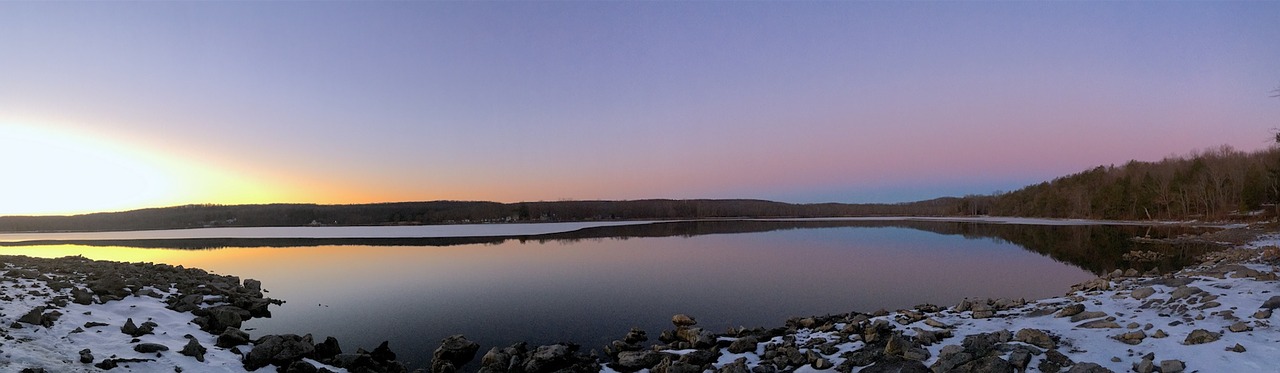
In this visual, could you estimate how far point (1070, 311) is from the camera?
7.80 m

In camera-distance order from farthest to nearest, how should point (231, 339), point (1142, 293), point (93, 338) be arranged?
point (1142, 293) → point (231, 339) → point (93, 338)

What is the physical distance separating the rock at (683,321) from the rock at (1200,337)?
637 cm

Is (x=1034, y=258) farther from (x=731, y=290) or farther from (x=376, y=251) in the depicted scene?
(x=376, y=251)

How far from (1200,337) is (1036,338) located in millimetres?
1521

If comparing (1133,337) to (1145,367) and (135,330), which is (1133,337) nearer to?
(1145,367)

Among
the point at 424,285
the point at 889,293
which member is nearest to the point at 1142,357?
the point at 889,293

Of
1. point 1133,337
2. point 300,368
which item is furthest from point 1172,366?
point 300,368

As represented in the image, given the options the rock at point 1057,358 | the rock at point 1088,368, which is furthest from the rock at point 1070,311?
the rock at point 1088,368

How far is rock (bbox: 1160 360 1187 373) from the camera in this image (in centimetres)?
514

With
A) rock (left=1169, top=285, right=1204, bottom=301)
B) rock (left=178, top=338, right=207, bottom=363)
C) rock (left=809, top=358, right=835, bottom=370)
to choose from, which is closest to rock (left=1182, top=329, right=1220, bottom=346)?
rock (left=1169, top=285, right=1204, bottom=301)

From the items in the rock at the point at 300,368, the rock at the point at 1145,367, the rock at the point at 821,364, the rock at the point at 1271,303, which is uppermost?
the rock at the point at 1271,303

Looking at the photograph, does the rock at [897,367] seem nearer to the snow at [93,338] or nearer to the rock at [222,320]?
the snow at [93,338]

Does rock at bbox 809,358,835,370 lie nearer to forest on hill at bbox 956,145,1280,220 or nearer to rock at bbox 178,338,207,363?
rock at bbox 178,338,207,363

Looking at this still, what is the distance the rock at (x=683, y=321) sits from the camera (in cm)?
971
